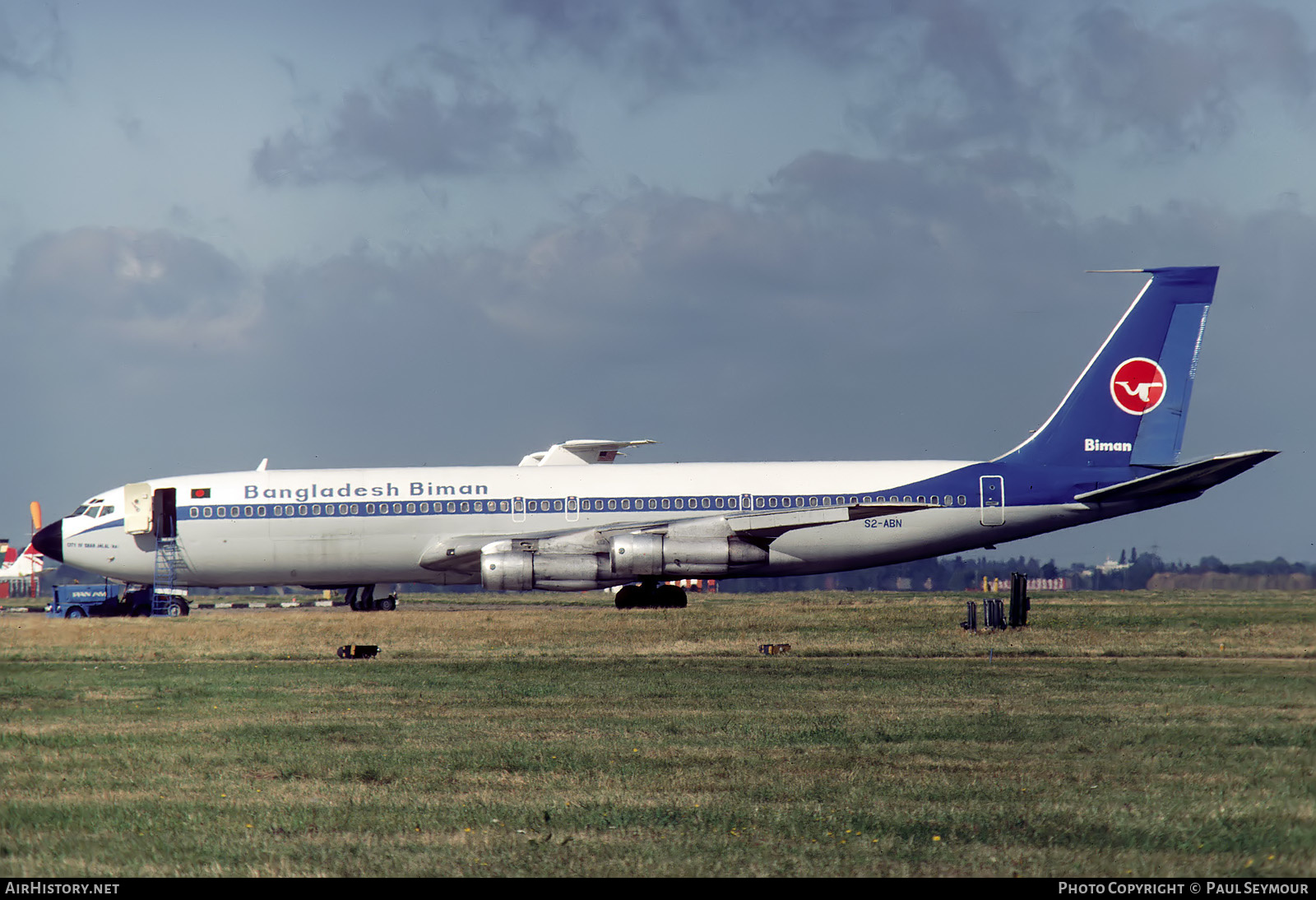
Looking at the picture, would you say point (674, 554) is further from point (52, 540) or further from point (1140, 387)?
point (52, 540)

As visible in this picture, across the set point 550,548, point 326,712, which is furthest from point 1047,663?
point 550,548

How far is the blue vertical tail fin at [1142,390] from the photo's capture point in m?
37.4

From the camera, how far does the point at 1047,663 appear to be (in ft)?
73.0

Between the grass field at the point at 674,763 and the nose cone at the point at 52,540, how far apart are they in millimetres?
15641

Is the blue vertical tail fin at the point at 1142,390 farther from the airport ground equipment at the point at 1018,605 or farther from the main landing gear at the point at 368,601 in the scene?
the main landing gear at the point at 368,601

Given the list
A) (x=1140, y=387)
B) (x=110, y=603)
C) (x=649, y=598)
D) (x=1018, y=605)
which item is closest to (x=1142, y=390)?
(x=1140, y=387)

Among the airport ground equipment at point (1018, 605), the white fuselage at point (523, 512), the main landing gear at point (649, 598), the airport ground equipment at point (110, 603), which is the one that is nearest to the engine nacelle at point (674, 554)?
the white fuselage at point (523, 512)

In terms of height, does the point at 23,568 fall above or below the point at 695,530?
below

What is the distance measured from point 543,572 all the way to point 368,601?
9.76 m

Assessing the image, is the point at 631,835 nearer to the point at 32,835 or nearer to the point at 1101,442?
the point at 32,835

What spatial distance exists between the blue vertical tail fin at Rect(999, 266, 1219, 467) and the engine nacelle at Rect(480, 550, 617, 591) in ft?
42.5

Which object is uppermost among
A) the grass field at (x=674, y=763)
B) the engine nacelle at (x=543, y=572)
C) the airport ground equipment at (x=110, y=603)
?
the engine nacelle at (x=543, y=572)

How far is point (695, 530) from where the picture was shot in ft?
116

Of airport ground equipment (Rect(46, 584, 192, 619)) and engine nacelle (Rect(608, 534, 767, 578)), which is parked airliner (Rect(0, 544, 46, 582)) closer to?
airport ground equipment (Rect(46, 584, 192, 619))
